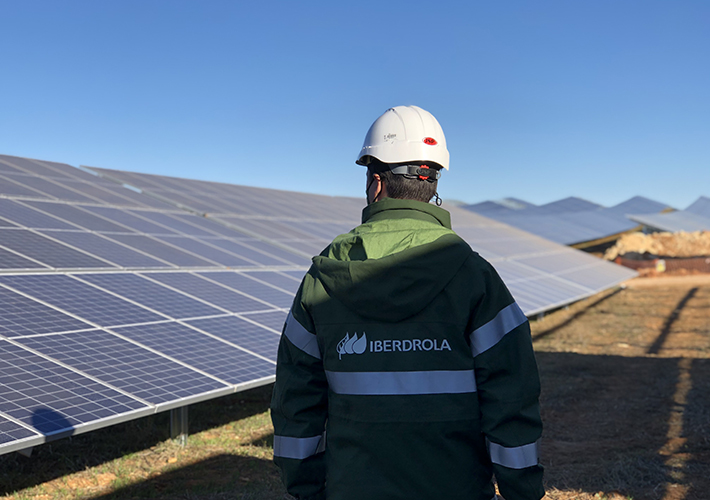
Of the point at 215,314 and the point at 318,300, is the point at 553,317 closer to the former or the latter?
the point at 215,314

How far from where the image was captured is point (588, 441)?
726cm

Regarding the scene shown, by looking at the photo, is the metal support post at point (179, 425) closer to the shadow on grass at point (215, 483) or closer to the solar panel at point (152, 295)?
the shadow on grass at point (215, 483)

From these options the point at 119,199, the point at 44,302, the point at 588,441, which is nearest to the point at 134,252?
the point at 44,302

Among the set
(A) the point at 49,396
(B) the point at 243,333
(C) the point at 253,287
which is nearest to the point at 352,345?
(A) the point at 49,396

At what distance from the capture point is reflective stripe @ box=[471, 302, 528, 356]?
91.3 inches

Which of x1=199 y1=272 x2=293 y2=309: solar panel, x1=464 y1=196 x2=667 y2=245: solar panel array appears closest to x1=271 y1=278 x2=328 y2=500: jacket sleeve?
x1=199 y1=272 x2=293 y2=309: solar panel

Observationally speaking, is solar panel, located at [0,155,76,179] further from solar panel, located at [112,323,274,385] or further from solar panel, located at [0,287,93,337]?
solar panel, located at [112,323,274,385]

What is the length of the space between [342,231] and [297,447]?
1578 cm

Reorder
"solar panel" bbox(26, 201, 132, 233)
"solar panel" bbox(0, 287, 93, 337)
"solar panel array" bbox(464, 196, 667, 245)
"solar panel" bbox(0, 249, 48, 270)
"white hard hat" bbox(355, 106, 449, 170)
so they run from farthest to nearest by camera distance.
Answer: "solar panel array" bbox(464, 196, 667, 245) < "solar panel" bbox(26, 201, 132, 233) < "solar panel" bbox(0, 249, 48, 270) < "solar panel" bbox(0, 287, 93, 337) < "white hard hat" bbox(355, 106, 449, 170)

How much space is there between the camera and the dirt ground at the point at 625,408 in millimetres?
5691

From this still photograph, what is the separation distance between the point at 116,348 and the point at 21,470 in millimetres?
1427

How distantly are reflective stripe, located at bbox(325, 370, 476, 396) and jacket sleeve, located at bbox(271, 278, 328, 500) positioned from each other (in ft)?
0.72

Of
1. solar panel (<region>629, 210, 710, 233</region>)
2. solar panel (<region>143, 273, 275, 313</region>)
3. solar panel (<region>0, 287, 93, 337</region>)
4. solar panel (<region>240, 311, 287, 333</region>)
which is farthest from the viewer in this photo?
solar panel (<region>629, 210, 710, 233</region>)

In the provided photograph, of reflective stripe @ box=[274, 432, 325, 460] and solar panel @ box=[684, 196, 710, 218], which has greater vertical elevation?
solar panel @ box=[684, 196, 710, 218]
